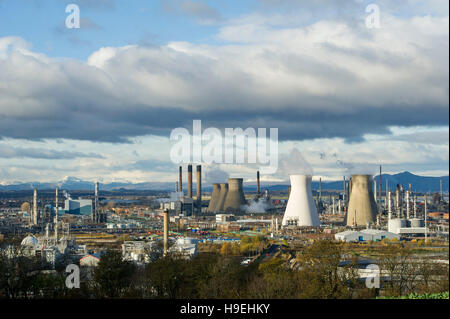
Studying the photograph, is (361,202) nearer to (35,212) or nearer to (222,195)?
(35,212)

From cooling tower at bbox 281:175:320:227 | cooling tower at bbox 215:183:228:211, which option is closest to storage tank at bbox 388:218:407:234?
cooling tower at bbox 281:175:320:227

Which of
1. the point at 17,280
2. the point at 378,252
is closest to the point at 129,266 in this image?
the point at 17,280

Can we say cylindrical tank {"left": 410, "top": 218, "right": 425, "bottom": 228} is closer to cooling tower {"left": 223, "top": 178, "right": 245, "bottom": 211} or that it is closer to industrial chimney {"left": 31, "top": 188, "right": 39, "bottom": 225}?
cooling tower {"left": 223, "top": 178, "right": 245, "bottom": 211}

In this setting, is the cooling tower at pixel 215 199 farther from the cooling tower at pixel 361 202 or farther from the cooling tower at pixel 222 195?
the cooling tower at pixel 361 202

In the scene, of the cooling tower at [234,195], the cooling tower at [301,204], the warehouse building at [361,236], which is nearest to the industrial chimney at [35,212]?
the cooling tower at [301,204]

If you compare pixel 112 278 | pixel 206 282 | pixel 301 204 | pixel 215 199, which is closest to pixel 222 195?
pixel 215 199
